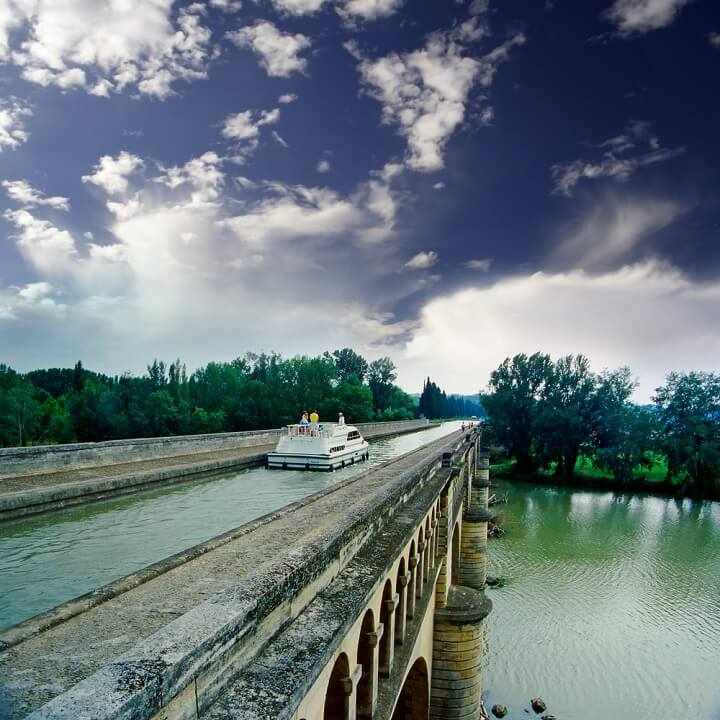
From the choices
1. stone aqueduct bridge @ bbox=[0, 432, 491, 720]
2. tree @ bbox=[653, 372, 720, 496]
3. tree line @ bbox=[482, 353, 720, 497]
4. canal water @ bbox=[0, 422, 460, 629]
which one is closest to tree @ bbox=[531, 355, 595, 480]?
tree line @ bbox=[482, 353, 720, 497]

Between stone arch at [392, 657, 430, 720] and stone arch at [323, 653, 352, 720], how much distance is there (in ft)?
23.5

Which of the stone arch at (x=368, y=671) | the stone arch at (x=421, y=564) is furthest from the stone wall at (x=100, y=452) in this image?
the stone arch at (x=368, y=671)

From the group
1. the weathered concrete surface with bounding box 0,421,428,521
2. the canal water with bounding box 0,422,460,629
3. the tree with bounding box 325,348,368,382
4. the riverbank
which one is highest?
the tree with bounding box 325,348,368,382

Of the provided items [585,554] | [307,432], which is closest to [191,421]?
[307,432]

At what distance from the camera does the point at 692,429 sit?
48375mm

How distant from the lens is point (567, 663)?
58.6 ft

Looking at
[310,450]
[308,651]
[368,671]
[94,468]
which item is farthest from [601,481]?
[308,651]

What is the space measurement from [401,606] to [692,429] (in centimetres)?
5090

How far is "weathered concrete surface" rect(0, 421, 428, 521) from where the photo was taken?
11.2m

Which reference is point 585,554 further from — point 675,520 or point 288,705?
point 288,705

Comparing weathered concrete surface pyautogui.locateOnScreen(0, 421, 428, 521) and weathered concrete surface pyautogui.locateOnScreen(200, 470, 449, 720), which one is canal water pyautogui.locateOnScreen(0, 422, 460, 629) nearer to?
weathered concrete surface pyautogui.locateOnScreen(0, 421, 428, 521)

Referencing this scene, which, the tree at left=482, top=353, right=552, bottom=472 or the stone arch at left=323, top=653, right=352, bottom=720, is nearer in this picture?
the stone arch at left=323, top=653, right=352, bottom=720

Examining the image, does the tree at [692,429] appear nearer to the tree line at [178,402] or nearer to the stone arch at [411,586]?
the tree line at [178,402]

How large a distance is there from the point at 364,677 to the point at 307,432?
1753 centimetres
